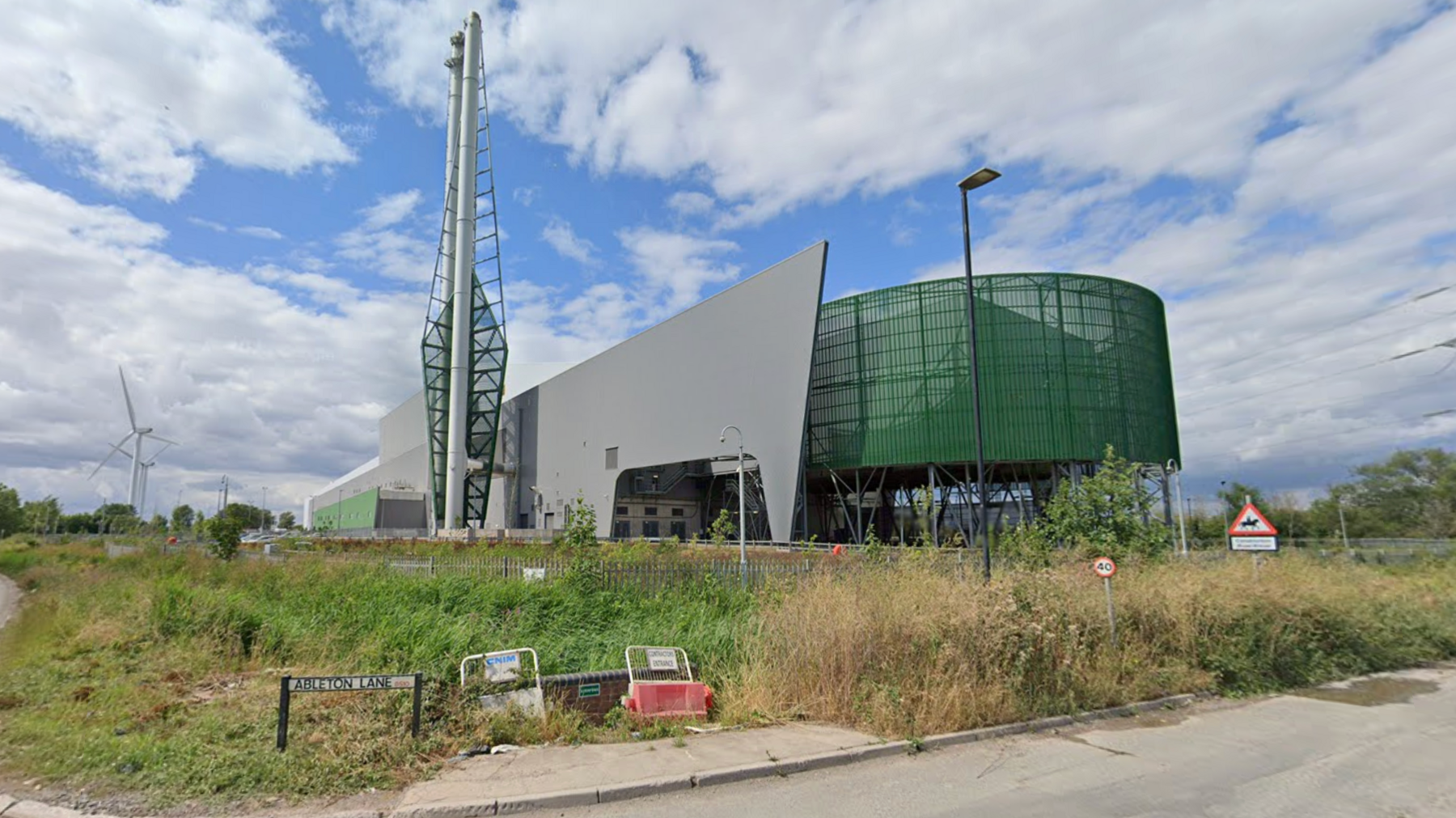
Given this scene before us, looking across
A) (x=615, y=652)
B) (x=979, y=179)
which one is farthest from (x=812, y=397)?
(x=615, y=652)

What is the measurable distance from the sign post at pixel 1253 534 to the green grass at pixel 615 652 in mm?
504

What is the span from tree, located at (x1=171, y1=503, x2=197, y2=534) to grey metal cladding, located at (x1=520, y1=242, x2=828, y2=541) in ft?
162

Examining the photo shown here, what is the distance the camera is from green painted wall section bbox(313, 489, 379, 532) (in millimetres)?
85338

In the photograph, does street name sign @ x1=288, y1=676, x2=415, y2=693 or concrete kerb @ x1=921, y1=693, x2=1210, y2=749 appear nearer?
street name sign @ x1=288, y1=676, x2=415, y2=693

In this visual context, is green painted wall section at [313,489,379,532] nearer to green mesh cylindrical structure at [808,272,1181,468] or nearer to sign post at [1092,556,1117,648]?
green mesh cylindrical structure at [808,272,1181,468]

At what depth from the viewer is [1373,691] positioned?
11.1 metres

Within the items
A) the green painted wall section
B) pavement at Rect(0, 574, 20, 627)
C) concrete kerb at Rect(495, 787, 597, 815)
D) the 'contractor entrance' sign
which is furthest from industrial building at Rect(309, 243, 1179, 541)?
the green painted wall section

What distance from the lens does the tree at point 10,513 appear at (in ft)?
290

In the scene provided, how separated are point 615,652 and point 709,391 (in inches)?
1547

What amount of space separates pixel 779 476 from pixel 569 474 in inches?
942

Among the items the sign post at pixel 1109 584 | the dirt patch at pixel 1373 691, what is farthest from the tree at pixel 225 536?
the dirt patch at pixel 1373 691

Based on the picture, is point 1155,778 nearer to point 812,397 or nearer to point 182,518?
point 812,397

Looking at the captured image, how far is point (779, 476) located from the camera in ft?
147

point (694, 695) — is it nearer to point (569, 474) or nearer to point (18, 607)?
point (18, 607)
